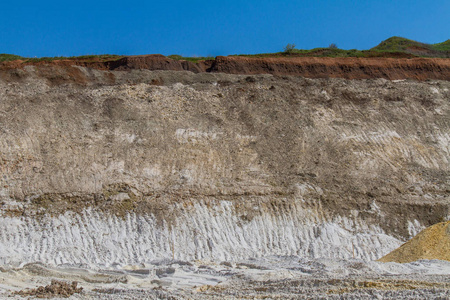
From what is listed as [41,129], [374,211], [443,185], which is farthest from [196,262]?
[443,185]

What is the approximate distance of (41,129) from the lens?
15977 millimetres

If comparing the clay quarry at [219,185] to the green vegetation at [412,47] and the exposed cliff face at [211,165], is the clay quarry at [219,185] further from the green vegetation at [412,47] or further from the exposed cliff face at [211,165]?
the green vegetation at [412,47]

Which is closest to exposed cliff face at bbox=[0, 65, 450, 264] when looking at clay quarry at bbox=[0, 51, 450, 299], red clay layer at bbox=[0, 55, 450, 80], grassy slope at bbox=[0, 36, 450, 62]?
clay quarry at bbox=[0, 51, 450, 299]

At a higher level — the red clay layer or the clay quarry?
the red clay layer

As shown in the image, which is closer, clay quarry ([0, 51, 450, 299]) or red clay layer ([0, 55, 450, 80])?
clay quarry ([0, 51, 450, 299])

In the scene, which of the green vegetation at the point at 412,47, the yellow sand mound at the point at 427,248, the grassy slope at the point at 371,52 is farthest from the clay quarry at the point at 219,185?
the green vegetation at the point at 412,47

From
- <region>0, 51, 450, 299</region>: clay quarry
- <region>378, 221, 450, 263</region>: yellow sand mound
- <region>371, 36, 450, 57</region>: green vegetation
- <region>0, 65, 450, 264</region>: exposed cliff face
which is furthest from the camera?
<region>371, 36, 450, 57</region>: green vegetation

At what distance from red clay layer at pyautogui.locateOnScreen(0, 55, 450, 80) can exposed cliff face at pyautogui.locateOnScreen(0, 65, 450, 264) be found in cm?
142

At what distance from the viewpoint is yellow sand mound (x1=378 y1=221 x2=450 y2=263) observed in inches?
456

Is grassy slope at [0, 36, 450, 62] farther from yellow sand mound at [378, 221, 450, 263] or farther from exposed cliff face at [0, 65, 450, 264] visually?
yellow sand mound at [378, 221, 450, 263]

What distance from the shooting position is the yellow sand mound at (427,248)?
456 inches

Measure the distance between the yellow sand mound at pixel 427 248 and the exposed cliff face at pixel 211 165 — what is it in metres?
1.13

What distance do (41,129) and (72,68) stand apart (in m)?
4.42

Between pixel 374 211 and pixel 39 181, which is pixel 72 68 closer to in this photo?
pixel 39 181
